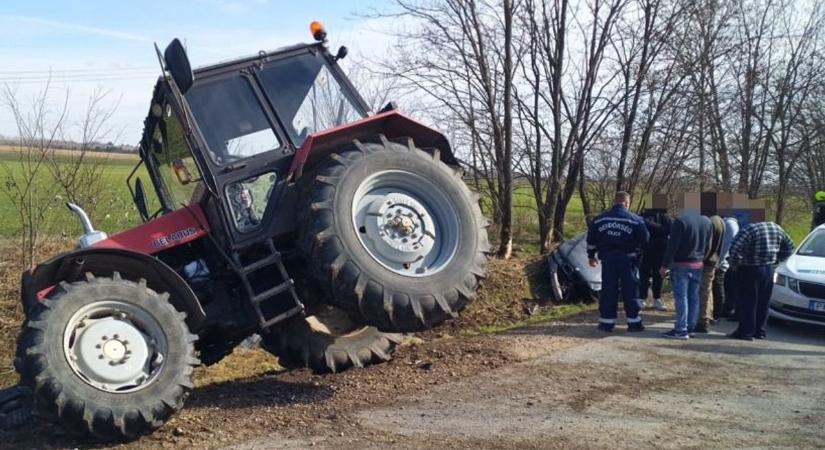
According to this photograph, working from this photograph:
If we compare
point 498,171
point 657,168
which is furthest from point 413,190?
point 657,168

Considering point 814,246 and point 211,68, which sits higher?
point 211,68

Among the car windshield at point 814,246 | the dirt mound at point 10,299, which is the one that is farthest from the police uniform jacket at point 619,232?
the dirt mound at point 10,299

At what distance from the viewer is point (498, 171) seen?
15164 mm

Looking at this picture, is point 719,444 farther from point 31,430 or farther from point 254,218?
point 31,430

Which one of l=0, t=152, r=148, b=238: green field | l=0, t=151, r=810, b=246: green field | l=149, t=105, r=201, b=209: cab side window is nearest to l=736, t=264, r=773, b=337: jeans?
l=0, t=151, r=810, b=246: green field

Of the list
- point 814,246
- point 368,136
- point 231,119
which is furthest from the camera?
point 814,246

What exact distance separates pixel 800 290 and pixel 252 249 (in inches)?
285

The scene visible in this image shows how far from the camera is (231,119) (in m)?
5.93

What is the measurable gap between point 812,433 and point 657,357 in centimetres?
241

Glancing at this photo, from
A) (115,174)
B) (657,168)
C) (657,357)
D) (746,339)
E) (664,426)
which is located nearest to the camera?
(664,426)

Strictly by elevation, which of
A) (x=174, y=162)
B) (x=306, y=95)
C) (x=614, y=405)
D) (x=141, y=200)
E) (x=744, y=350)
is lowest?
(x=614, y=405)

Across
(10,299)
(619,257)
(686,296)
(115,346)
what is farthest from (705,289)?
(10,299)

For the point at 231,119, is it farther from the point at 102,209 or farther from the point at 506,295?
the point at 506,295

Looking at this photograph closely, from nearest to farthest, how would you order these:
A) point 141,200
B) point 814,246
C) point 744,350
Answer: point 141,200, point 744,350, point 814,246
